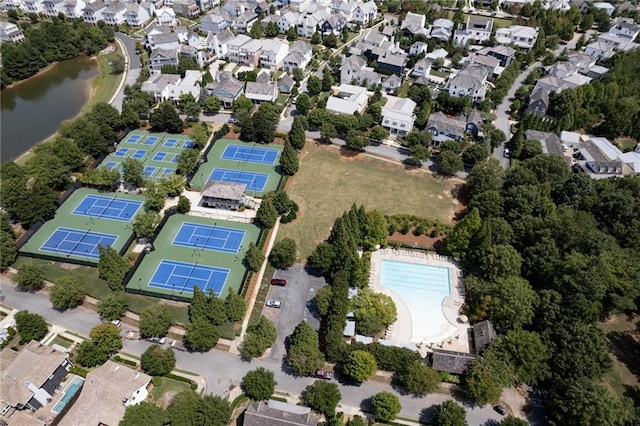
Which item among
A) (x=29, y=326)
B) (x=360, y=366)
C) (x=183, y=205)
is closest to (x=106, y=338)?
(x=29, y=326)

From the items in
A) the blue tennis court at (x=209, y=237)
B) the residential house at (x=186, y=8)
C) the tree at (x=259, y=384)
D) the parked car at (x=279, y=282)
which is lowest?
the tree at (x=259, y=384)

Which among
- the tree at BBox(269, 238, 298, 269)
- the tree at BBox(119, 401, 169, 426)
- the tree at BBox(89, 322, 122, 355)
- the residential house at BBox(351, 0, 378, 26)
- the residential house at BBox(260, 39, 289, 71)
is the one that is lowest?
the tree at BBox(119, 401, 169, 426)

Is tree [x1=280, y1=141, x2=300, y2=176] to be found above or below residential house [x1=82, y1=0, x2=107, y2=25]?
below

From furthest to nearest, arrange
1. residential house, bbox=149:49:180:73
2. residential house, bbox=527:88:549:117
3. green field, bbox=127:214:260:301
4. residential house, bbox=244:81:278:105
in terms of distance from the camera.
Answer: residential house, bbox=149:49:180:73 < residential house, bbox=244:81:278:105 < residential house, bbox=527:88:549:117 < green field, bbox=127:214:260:301

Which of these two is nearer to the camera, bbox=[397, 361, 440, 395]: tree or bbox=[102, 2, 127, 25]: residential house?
bbox=[397, 361, 440, 395]: tree

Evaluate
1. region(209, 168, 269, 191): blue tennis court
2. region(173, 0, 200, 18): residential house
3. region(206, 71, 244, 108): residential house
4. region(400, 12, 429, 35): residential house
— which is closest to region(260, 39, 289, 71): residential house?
region(206, 71, 244, 108): residential house

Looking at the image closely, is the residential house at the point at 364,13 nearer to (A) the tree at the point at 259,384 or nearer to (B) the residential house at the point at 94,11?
(B) the residential house at the point at 94,11

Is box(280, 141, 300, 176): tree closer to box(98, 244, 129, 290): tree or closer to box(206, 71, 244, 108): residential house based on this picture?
box(206, 71, 244, 108): residential house

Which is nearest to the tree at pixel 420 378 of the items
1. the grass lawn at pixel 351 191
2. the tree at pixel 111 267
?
the grass lawn at pixel 351 191
